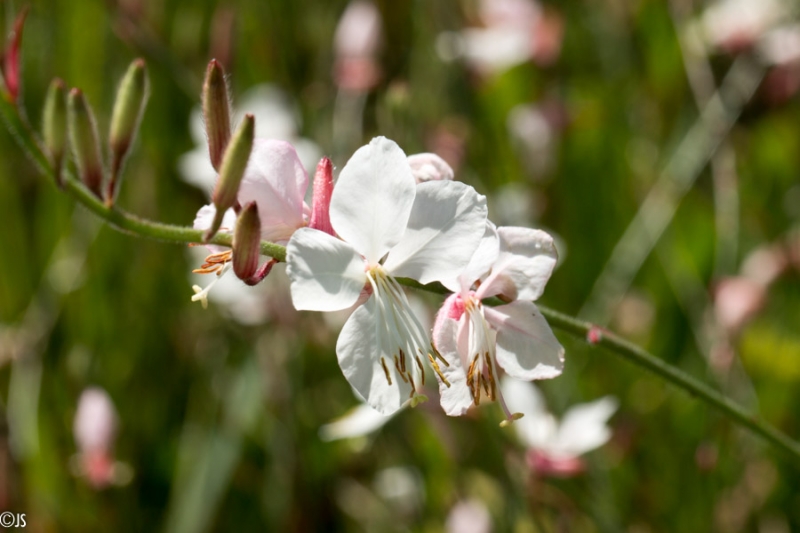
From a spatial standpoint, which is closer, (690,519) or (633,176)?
(690,519)

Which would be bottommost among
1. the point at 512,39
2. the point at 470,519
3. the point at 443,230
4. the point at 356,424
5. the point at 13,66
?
the point at 470,519

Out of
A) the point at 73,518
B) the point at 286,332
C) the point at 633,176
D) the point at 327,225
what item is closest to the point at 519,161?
the point at 633,176

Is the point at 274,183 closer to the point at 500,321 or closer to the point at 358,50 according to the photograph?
the point at 500,321

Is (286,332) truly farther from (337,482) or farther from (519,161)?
(519,161)

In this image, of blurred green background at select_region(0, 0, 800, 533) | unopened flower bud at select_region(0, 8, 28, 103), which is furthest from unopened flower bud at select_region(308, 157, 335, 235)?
blurred green background at select_region(0, 0, 800, 533)

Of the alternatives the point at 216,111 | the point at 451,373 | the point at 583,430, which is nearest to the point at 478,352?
the point at 451,373
